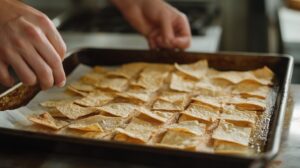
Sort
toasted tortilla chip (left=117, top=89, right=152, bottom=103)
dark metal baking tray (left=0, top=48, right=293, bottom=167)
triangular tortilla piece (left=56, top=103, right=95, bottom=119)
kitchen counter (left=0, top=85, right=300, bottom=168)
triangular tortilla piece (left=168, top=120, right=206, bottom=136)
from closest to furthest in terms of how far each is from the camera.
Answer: dark metal baking tray (left=0, top=48, right=293, bottom=167)
kitchen counter (left=0, top=85, right=300, bottom=168)
triangular tortilla piece (left=168, top=120, right=206, bottom=136)
triangular tortilla piece (left=56, top=103, right=95, bottom=119)
toasted tortilla chip (left=117, top=89, right=152, bottom=103)

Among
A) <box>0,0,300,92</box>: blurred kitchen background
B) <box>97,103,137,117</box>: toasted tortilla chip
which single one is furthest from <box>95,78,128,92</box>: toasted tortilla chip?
<box>0,0,300,92</box>: blurred kitchen background

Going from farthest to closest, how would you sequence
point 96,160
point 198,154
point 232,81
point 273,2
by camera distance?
point 273,2 < point 232,81 < point 96,160 < point 198,154

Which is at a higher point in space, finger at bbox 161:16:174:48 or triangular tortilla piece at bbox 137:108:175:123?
finger at bbox 161:16:174:48

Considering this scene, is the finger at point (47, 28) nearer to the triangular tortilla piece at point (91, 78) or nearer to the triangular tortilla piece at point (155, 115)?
the triangular tortilla piece at point (155, 115)

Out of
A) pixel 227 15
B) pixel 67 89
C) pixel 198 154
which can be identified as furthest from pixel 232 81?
pixel 227 15

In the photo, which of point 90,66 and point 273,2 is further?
point 273,2

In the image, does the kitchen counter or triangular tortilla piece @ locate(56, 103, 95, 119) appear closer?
the kitchen counter

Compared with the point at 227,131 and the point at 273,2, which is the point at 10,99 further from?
the point at 273,2

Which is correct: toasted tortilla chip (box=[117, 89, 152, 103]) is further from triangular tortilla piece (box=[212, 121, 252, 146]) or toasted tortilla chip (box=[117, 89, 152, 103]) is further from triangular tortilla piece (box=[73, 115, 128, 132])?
triangular tortilla piece (box=[212, 121, 252, 146])
